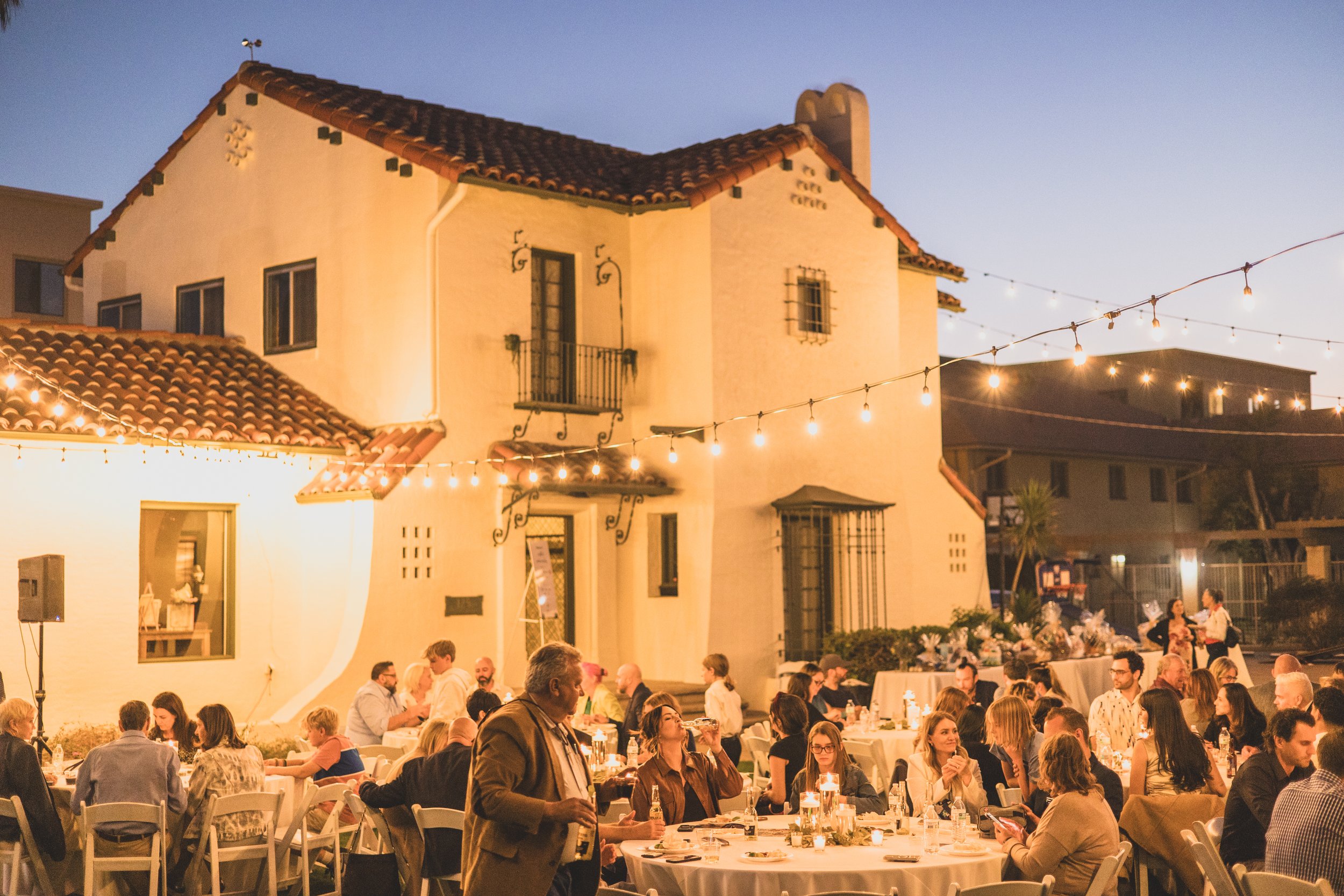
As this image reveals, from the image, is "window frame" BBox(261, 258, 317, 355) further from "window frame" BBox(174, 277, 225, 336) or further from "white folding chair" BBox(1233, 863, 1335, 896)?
"white folding chair" BBox(1233, 863, 1335, 896)

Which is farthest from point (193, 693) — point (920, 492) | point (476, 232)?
point (920, 492)

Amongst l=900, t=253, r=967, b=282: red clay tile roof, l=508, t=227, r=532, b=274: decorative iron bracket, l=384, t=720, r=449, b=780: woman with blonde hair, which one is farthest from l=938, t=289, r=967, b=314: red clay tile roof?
l=384, t=720, r=449, b=780: woman with blonde hair

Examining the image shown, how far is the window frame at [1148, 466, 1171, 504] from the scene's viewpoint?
38969 mm

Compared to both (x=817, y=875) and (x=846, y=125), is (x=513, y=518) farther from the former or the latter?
(x=817, y=875)

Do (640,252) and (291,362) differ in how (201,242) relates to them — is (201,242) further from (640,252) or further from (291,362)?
(640,252)

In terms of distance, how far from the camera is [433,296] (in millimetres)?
15336

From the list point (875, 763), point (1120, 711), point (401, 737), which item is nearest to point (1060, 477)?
point (875, 763)

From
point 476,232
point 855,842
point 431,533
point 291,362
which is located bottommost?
point 855,842

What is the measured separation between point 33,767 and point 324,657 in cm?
655

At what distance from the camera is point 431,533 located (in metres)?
15.2

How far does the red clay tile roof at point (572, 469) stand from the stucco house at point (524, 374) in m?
0.05

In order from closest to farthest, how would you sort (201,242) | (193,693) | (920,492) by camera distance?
(193,693) → (201,242) → (920,492)

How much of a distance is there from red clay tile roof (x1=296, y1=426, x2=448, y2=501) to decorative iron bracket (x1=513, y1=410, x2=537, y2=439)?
1.04 meters

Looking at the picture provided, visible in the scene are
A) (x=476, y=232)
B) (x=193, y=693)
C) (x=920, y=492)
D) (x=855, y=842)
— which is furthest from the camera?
(x=920, y=492)
